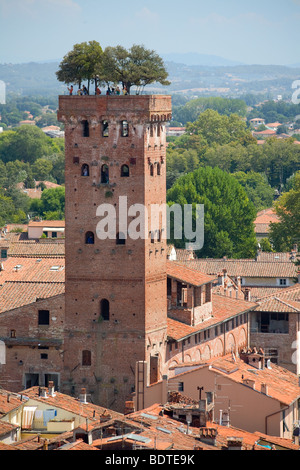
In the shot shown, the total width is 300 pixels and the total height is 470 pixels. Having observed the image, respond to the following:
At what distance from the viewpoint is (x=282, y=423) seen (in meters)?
53.3

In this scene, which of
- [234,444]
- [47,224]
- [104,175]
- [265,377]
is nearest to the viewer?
[234,444]

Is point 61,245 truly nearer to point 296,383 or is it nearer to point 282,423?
point 296,383

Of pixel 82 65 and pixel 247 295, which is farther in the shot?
pixel 247 295

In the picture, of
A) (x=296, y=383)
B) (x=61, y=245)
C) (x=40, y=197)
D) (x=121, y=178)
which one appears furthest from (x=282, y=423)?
(x=40, y=197)

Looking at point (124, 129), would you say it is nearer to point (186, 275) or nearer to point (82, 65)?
point (82, 65)

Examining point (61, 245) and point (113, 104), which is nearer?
point (113, 104)

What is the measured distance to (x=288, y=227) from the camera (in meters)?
102

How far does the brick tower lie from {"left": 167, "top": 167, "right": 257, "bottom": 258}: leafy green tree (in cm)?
3983

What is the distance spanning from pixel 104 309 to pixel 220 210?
148 ft

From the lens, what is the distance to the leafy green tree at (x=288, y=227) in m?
101

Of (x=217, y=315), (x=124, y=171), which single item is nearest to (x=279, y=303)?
(x=217, y=315)

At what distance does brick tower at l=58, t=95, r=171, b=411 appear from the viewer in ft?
188

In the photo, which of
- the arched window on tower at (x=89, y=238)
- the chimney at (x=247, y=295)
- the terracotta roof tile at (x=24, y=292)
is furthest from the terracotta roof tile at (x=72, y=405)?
the chimney at (x=247, y=295)
